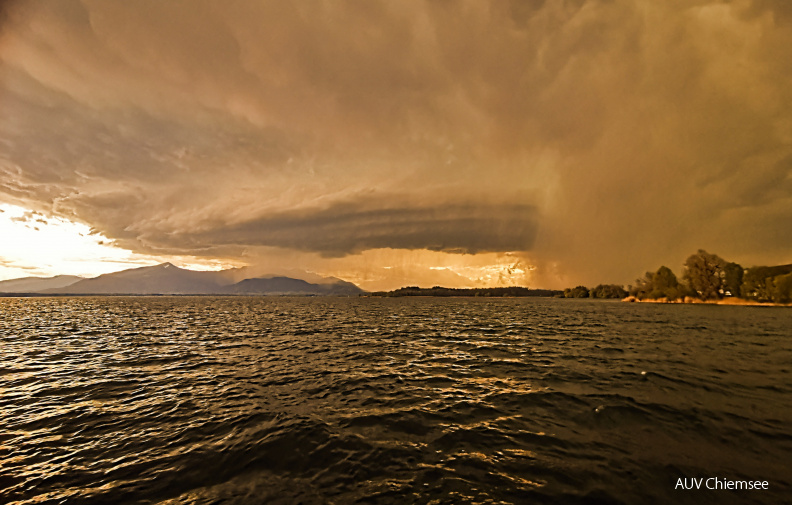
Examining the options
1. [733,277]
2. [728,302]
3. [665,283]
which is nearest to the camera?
[733,277]

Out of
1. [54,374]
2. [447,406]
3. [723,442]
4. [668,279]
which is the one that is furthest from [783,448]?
[668,279]

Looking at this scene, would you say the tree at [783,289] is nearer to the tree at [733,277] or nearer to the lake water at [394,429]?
the tree at [733,277]

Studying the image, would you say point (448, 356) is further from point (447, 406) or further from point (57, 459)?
point (57, 459)

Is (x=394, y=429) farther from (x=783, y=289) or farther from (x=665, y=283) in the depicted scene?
(x=665, y=283)

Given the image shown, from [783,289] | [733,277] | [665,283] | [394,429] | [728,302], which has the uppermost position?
[733,277]

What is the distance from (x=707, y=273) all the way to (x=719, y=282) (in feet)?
25.1

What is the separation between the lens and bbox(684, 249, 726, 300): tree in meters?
136

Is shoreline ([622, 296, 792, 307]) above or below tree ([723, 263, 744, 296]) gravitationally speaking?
below

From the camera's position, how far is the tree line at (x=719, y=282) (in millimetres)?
117000

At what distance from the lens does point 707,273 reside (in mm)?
136625

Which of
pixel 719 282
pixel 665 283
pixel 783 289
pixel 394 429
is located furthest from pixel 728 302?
pixel 394 429

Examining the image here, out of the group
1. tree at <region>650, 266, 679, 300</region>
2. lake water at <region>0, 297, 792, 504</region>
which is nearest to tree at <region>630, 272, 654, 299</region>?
tree at <region>650, 266, 679, 300</region>

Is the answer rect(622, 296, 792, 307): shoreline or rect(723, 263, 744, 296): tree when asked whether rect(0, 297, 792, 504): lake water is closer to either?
rect(622, 296, 792, 307): shoreline

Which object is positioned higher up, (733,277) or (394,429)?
(733,277)
